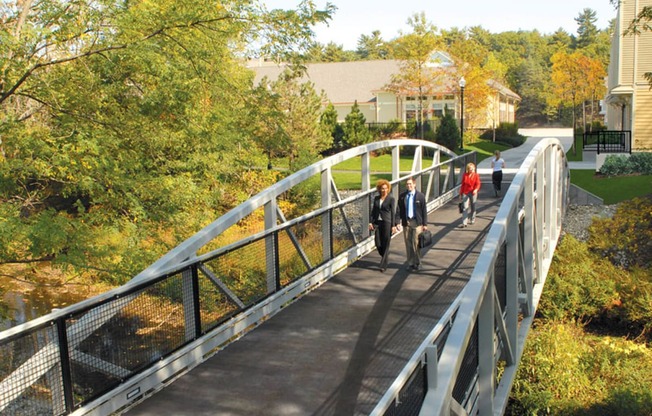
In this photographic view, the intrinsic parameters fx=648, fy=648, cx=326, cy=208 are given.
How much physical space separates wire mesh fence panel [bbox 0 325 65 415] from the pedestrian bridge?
0.01 meters

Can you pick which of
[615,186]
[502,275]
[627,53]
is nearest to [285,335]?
[502,275]

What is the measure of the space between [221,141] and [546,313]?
29.0 feet

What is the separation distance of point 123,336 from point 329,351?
2340 millimetres

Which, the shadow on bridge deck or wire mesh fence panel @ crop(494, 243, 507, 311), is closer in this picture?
the shadow on bridge deck

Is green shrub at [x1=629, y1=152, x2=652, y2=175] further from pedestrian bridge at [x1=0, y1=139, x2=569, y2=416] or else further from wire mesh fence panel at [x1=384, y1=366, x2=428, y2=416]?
wire mesh fence panel at [x1=384, y1=366, x2=428, y2=416]

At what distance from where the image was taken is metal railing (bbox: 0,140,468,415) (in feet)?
18.1

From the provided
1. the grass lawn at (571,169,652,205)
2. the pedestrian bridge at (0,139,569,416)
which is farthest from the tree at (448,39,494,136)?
the pedestrian bridge at (0,139,569,416)

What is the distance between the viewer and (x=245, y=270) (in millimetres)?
8680

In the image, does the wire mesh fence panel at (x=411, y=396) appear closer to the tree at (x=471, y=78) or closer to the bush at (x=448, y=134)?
the bush at (x=448, y=134)

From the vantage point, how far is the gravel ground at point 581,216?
20.9m

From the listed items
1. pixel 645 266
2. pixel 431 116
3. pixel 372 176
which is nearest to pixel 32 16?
pixel 645 266

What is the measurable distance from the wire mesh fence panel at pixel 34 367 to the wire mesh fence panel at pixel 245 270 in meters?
2.63

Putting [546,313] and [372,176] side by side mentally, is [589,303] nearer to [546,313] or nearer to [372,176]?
[546,313]

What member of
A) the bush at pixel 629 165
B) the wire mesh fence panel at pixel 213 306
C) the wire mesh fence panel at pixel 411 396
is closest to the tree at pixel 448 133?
the bush at pixel 629 165
